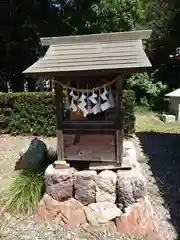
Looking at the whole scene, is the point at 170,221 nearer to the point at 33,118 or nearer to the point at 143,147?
the point at 143,147

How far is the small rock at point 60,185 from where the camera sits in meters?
3.89

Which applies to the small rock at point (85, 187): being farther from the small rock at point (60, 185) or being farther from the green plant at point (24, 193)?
the green plant at point (24, 193)

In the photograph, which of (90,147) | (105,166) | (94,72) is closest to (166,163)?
(105,166)

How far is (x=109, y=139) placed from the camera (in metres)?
4.00

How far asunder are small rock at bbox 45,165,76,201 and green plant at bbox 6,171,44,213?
0.91 ft

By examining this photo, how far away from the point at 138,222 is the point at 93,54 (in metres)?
2.19

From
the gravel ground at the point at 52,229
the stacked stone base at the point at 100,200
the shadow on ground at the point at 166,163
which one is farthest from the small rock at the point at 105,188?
the shadow on ground at the point at 166,163

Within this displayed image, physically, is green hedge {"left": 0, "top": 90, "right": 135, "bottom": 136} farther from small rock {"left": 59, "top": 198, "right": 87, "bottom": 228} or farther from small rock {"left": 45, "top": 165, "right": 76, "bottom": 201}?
small rock {"left": 59, "top": 198, "right": 87, "bottom": 228}

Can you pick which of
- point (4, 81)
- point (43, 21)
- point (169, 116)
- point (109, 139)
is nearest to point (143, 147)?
point (109, 139)

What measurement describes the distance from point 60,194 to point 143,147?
4031mm

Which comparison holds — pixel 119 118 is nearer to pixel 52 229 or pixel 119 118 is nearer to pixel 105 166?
pixel 105 166

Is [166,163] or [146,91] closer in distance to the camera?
[166,163]

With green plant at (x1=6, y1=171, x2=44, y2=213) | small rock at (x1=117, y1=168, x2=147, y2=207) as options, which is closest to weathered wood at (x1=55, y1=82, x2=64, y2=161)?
green plant at (x1=6, y1=171, x2=44, y2=213)

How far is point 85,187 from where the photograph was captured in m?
3.85
